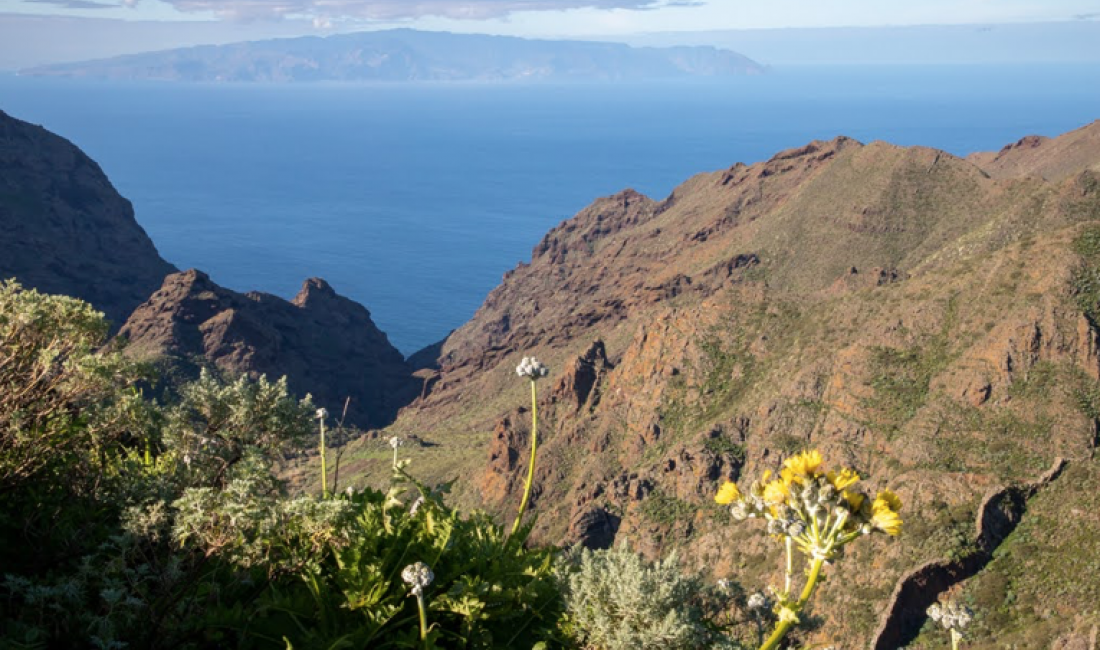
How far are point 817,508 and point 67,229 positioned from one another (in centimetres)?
13007

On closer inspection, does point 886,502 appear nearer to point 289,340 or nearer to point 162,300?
point 162,300

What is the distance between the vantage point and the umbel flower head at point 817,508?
604 centimetres

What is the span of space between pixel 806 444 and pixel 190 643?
151 feet

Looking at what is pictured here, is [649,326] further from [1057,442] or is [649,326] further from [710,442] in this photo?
[1057,442]

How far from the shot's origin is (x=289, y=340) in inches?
4360

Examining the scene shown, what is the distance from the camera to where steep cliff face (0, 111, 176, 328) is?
108m

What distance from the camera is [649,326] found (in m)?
66.8

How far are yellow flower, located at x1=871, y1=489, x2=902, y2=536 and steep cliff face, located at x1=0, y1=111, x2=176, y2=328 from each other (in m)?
112

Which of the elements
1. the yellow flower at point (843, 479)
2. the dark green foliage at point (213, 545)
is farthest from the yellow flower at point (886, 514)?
the dark green foliage at point (213, 545)

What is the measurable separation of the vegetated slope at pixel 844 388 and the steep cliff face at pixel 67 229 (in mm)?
44048

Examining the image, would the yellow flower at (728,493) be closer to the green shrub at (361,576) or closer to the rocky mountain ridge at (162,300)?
the green shrub at (361,576)

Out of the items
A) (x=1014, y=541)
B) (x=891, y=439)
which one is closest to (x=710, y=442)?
(x=891, y=439)

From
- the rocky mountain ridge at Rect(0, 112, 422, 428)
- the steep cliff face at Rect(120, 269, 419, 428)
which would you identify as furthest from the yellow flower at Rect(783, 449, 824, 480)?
the rocky mountain ridge at Rect(0, 112, 422, 428)

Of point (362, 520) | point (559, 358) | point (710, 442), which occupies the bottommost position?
point (559, 358)
